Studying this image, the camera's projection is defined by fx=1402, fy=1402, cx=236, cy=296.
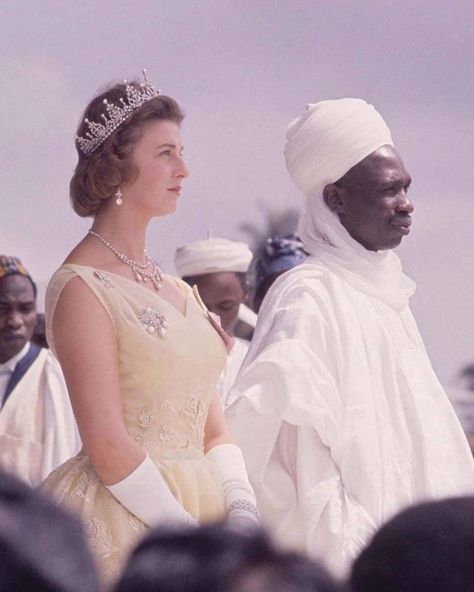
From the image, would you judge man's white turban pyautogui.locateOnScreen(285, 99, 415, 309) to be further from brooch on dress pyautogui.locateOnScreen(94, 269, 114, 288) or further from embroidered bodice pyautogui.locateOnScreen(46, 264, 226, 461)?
brooch on dress pyautogui.locateOnScreen(94, 269, 114, 288)

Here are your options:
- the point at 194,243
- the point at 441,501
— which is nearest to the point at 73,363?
the point at 441,501

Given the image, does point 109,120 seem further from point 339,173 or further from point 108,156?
point 339,173

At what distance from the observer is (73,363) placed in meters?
3.51

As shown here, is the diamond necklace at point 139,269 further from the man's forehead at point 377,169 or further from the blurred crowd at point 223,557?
the blurred crowd at point 223,557

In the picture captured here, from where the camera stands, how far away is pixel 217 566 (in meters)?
1.17

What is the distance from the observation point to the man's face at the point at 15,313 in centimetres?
656

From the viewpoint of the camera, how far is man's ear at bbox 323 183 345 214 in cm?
483

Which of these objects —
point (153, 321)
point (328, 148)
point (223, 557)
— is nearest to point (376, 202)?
point (328, 148)

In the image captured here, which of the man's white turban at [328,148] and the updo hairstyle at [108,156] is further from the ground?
the updo hairstyle at [108,156]

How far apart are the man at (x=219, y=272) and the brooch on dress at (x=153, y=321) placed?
3093 mm

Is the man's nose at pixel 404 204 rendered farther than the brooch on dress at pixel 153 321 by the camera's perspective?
Yes

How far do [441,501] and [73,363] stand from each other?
7.45 feet

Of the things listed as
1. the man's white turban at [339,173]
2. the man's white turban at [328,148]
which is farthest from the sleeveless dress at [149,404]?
the man's white turban at [328,148]

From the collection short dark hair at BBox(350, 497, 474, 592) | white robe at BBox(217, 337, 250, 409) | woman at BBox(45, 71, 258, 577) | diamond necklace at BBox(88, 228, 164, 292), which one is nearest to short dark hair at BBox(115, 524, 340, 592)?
short dark hair at BBox(350, 497, 474, 592)
